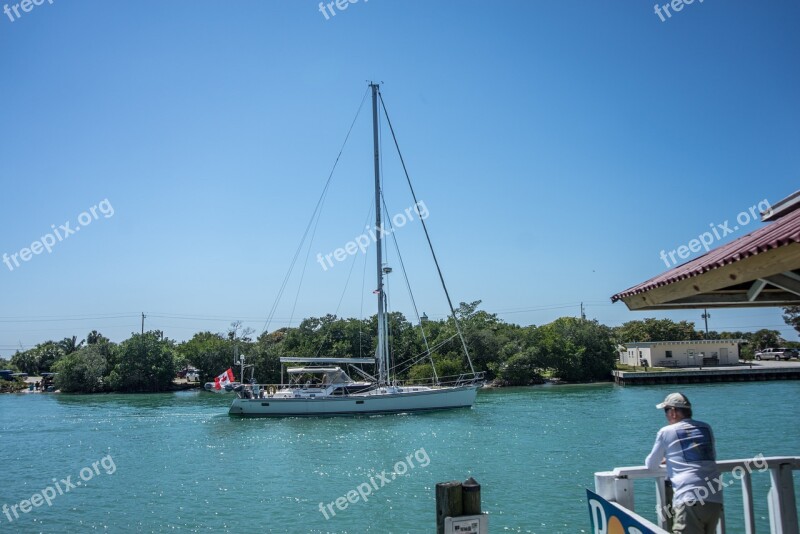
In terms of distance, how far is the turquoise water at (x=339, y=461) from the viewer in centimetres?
1416

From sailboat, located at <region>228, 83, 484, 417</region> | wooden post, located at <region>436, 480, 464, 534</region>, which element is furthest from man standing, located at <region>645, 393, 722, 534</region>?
sailboat, located at <region>228, 83, 484, 417</region>

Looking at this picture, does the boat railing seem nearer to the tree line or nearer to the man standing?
the man standing

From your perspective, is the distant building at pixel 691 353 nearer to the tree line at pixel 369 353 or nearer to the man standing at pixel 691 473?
the tree line at pixel 369 353

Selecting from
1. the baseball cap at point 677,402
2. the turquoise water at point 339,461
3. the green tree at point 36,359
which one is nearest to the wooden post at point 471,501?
the baseball cap at point 677,402

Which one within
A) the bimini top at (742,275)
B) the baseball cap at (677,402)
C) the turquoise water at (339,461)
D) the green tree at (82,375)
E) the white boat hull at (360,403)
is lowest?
the turquoise water at (339,461)

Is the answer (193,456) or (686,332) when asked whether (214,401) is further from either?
(686,332)

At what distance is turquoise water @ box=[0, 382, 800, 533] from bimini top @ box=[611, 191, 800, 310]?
8.08 meters

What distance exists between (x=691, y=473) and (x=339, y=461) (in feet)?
60.0

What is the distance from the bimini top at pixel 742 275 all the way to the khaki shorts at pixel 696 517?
69.4 inches

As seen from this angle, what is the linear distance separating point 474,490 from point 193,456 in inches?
826

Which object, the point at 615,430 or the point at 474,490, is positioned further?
the point at 615,430

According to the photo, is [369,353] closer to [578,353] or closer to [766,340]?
[578,353]

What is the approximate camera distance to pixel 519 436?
25812mm

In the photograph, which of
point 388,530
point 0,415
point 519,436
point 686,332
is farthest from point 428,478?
point 686,332
